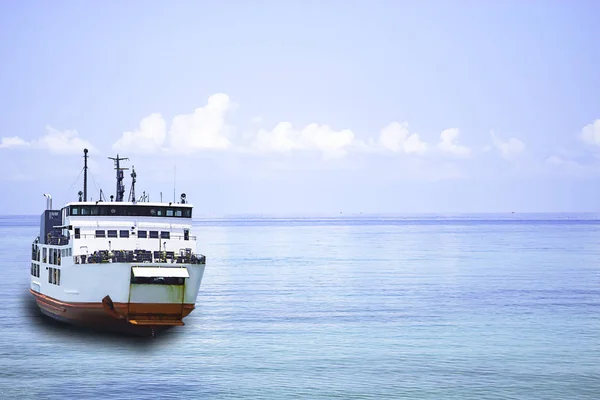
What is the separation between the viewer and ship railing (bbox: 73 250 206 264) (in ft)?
192

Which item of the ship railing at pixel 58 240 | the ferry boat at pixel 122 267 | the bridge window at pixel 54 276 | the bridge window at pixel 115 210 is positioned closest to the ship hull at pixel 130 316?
the ferry boat at pixel 122 267

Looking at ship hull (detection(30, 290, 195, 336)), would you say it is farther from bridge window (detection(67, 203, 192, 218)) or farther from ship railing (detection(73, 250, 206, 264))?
bridge window (detection(67, 203, 192, 218))

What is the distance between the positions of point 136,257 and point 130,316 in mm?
4217

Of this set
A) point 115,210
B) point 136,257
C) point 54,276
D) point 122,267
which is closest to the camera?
point 122,267

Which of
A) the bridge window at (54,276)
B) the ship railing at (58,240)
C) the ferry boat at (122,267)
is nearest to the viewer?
the ferry boat at (122,267)

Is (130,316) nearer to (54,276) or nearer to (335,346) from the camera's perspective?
(54,276)

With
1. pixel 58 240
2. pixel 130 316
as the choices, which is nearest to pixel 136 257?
pixel 130 316

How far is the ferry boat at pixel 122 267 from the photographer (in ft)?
186

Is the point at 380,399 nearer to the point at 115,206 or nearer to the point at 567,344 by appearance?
the point at 567,344

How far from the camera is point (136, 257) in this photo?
58469 millimetres

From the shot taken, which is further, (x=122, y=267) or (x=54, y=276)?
(x=54, y=276)

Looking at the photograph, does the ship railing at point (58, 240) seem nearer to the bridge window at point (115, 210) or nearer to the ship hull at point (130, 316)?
the bridge window at point (115, 210)

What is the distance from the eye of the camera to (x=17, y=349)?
56156 millimetres

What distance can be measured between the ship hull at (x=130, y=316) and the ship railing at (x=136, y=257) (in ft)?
10.1
